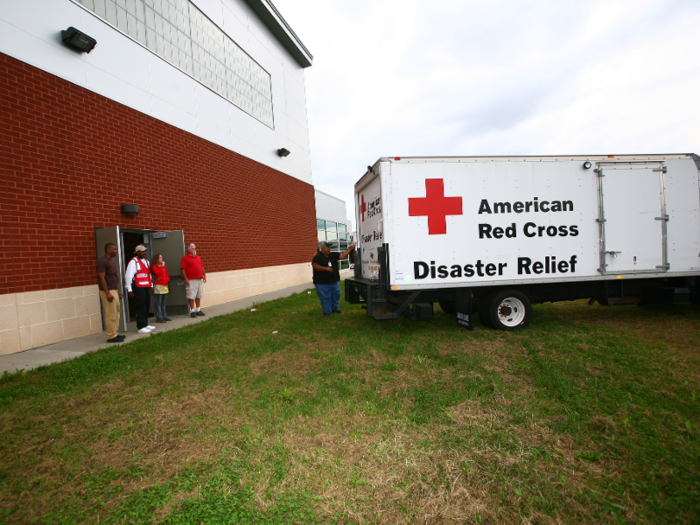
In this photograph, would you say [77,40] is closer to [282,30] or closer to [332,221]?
[282,30]

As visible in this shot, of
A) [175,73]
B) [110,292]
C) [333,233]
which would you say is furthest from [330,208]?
[110,292]

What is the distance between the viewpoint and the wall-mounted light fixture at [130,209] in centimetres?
812

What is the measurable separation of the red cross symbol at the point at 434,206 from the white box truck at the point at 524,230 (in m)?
0.02

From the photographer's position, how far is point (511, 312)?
254 inches

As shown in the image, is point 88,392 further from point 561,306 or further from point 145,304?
point 561,306

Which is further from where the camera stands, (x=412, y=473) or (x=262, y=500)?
(x=412, y=473)

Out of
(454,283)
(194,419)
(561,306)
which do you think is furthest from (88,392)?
(561,306)

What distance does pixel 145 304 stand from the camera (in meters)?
7.68

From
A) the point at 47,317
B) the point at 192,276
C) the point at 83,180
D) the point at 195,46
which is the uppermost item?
the point at 195,46

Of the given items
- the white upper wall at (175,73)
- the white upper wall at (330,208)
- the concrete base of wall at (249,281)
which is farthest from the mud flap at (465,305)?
the white upper wall at (330,208)

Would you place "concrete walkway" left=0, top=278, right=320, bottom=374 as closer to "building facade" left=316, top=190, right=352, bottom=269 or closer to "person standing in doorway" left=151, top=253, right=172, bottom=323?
"person standing in doorway" left=151, top=253, right=172, bottom=323

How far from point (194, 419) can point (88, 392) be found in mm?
1762

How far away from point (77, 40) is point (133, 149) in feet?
7.35

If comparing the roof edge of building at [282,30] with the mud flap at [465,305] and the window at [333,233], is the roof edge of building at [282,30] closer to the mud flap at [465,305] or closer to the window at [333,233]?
the window at [333,233]
